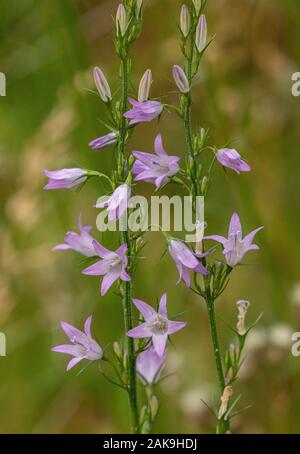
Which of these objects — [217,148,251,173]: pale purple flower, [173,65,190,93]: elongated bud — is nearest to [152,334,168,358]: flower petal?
[217,148,251,173]: pale purple flower

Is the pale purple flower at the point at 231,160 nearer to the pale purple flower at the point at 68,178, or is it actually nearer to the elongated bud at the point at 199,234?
the elongated bud at the point at 199,234

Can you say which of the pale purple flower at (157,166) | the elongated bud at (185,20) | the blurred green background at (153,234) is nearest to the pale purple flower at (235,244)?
the pale purple flower at (157,166)

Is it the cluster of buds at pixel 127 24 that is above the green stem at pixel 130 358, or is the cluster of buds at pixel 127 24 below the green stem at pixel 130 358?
above

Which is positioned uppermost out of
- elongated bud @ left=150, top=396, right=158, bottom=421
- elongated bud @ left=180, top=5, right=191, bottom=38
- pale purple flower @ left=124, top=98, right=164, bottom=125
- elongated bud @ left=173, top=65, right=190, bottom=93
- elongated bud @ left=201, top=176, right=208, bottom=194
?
elongated bud @ left=180, top=5, right=191, bottom=38

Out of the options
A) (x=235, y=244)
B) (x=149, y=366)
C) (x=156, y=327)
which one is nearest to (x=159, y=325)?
(x=156, y=327)

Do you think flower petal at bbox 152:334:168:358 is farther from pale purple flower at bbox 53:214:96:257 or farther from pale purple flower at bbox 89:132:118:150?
pale purple flower at bbox 89:132:118:150

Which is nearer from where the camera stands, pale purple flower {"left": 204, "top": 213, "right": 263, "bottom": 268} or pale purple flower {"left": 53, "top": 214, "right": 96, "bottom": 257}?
pale purple flower {"left": 204, "top": 213, "right": 263, "bottom": 268}
